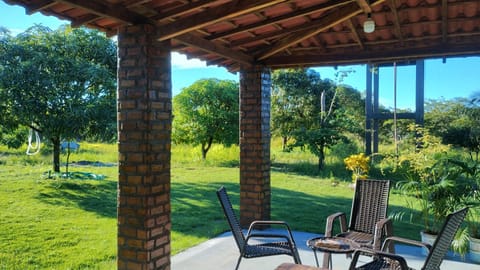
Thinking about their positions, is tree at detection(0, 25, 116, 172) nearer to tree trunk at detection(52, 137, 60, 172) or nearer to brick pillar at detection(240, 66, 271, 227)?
tree trunk at detection(52, 137, 60, 172)

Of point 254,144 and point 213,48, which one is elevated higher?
point 213,48

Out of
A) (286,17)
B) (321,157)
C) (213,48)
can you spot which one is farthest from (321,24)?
(321,157)

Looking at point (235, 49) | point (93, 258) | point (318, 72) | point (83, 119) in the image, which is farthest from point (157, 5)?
point (318, 72)

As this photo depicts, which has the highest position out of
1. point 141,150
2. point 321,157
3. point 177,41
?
point 177,41

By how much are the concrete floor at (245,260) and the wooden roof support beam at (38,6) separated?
271 cm

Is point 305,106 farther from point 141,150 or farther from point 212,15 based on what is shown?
point 141,150

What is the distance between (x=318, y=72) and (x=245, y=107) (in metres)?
10.3

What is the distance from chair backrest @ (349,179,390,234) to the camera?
4.09 meters

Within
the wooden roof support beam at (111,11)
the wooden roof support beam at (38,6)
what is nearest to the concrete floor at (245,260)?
the wooden roof support beam at (111,11)

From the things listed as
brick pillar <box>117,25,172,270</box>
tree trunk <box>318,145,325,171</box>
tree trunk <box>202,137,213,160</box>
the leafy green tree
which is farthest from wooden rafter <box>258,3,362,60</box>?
tree trunk <box>202,137,213,160</box>

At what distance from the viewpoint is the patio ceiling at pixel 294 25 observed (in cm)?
309

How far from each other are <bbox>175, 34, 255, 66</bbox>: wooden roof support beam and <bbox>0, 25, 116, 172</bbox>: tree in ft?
18.3

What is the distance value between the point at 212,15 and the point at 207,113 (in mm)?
12107

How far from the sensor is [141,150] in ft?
10.4
